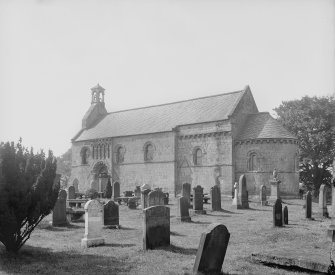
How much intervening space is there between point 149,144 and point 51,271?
30.6 metres

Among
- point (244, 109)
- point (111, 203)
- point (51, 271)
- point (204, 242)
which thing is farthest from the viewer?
point (244, 109)

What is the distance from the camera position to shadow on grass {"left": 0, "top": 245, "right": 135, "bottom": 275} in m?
8.19

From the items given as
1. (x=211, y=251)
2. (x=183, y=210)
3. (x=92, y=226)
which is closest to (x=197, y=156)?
(x=183, y=210)

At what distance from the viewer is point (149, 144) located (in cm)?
3866

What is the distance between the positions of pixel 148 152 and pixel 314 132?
1889 centimetres

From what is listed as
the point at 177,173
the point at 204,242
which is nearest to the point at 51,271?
the point at 204,242

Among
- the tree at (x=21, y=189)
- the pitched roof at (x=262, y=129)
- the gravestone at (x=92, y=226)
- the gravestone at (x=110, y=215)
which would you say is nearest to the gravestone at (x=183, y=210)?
the gravestone at (x=110, y=215)

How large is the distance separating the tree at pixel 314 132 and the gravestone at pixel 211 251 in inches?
1396

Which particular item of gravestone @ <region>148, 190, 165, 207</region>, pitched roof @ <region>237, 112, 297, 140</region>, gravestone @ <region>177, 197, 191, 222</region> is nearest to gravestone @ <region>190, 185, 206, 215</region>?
gravestone @ <region>177, 197, 191, 222</region>

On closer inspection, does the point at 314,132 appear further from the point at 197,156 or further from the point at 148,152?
the point at 148,152

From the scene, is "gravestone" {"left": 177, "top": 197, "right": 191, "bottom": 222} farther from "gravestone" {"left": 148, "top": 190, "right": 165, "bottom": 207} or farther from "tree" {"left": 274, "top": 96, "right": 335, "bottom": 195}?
"tree" {"left": 274, "top": 96, "right": 335, "bottom": 195}

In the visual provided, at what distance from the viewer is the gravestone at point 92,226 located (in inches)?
439

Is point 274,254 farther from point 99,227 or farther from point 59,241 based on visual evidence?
point 59,241

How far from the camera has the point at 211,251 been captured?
775 cm
